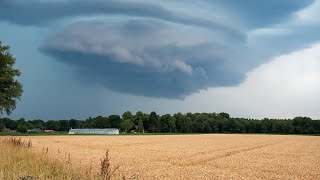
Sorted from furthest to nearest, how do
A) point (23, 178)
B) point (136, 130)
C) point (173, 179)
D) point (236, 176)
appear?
point (136, 130) → point (236, 176) → point (173, 179) → point (23, 178)

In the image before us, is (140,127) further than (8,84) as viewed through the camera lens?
Yes

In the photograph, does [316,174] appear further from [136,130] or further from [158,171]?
[136,130]

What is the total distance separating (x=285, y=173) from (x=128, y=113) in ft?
570

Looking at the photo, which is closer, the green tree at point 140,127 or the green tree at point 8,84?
the green tree at point 8,84

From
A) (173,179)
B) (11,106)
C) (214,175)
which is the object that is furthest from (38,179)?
(11,106)

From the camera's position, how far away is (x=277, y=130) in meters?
199

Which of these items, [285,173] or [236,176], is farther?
[285,173]

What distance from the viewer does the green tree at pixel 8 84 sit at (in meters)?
67.1

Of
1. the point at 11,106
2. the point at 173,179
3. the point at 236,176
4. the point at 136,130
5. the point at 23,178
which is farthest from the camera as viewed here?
the point at 136,130

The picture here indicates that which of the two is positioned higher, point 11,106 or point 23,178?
point 11,106

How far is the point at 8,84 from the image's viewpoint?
6912 centimetres

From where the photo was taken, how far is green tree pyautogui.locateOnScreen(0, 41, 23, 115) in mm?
67081

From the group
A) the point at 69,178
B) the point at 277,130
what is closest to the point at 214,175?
the point at 69,178

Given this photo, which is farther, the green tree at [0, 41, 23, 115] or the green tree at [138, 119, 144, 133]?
the green tree at [138, 119, 144, 133]
